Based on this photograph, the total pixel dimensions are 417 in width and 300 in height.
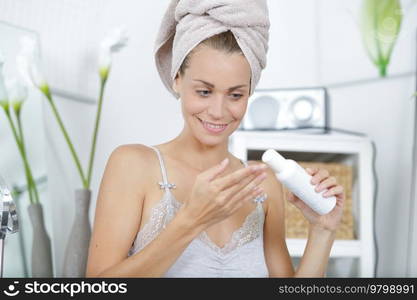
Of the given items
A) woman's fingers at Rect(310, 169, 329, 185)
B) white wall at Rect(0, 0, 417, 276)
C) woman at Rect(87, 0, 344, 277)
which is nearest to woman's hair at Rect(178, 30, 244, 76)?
woman at Rect(87, 0, 344, 277)

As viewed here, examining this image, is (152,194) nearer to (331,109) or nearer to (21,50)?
(21,50)

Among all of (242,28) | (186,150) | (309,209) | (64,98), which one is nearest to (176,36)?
(242,28)

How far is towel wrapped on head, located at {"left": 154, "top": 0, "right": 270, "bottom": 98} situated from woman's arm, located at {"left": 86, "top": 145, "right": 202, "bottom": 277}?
0.53 ft

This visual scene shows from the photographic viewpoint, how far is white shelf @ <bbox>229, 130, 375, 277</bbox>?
1.63 m

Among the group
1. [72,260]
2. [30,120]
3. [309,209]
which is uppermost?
[30,120]

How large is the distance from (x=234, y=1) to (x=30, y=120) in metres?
0.93

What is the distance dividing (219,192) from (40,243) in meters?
0.97

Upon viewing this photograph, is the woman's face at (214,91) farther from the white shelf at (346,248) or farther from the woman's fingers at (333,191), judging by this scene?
the white shelf at (346,248)

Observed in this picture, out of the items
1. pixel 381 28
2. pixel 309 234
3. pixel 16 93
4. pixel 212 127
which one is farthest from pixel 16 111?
pixel 381 28

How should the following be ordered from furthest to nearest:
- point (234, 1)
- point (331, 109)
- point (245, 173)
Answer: point (331, 109) < point (234, 1) < point (245, 173)

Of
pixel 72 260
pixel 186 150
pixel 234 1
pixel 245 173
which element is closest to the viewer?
pixel 245 173

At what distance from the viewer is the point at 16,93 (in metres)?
1.59

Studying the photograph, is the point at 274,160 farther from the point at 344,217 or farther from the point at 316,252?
the point at 344,217

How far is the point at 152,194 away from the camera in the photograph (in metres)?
0.99
